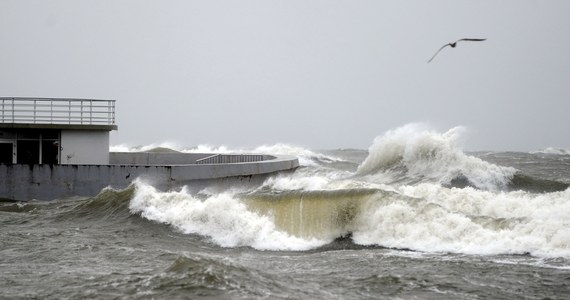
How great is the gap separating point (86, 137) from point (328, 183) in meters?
10.2

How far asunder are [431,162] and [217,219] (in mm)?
15391

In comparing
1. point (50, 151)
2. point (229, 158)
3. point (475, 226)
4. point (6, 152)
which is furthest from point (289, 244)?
point (6, 152)

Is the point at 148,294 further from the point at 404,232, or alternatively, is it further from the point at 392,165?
the point at 392,165

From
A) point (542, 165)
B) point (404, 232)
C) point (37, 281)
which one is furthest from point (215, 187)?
point (542, 165)

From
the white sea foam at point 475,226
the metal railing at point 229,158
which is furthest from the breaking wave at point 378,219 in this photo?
the metal railing at point 229,158

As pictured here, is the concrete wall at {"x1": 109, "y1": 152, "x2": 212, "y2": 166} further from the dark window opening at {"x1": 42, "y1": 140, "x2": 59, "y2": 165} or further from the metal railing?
the dark window opening at {"x1": 42, "y1": 140, "x2": 59, "y2": 165}

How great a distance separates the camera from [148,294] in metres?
9.24

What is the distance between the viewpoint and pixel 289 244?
14.9 meters

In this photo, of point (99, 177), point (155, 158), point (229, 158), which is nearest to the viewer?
point (99, 177)

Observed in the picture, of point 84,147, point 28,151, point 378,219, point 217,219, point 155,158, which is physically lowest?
point 217,219

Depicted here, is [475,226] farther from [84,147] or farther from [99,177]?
[84,147]

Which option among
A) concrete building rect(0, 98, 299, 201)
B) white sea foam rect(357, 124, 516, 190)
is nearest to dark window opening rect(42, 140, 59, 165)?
concrete building rect(0, 98, 299, 201)

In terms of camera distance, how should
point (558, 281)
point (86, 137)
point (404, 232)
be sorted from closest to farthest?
1. point (558, 281)
2. point (404, 232)
3. point (86, 137)

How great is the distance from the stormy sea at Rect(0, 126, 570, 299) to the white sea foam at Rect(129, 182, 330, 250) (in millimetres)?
42
